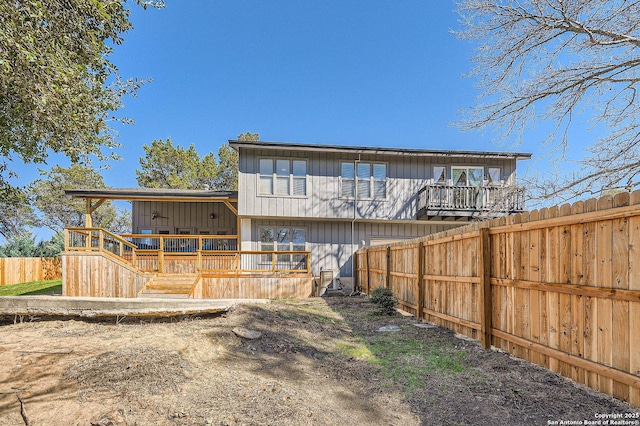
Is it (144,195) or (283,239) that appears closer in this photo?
(144,195)

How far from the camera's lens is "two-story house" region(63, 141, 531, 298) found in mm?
11828

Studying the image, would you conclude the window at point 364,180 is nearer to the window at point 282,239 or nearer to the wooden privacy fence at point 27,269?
the window at point 282,239

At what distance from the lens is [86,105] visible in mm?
6730

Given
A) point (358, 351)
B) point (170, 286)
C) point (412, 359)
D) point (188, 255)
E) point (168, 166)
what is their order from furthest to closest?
1. point (168, 166)
2. point (188, 255)
3. point (170, 286)
4. point (358, 351)
5. point (412, 359)

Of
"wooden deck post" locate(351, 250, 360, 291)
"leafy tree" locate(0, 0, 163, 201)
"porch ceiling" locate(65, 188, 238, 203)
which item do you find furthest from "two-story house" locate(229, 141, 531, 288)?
"leafy tree" locate(0, 0, 163, 201)

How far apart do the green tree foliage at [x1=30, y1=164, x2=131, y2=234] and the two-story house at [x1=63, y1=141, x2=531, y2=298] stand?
51.0ft

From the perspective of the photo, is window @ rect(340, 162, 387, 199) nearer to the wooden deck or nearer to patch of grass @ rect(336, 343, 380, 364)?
the wooden deck

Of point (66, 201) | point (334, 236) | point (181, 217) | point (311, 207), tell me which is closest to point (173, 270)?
point (181, 217)

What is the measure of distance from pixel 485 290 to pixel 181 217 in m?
14.5

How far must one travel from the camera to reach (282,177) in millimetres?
13125

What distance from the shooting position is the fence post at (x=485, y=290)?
4.74m

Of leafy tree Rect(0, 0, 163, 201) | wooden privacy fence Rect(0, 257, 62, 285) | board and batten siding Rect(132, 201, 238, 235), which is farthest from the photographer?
board and batten siding Rect(132, 201, 238, 235)

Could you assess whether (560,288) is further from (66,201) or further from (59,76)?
(66,201)

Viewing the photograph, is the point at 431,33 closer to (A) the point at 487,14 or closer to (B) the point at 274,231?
(A) the point at 487,14
